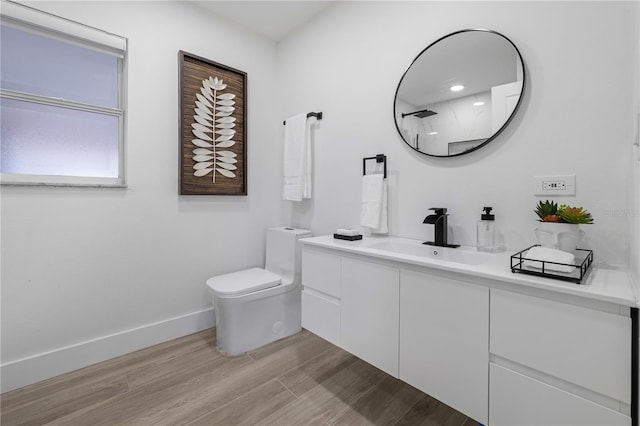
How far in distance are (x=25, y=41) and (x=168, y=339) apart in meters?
2.08

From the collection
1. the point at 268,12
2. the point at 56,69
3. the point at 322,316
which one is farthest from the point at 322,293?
the point at 268,12

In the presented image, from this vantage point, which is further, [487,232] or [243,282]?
[243,282]

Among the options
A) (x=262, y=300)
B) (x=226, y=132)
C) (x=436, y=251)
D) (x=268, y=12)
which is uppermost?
(x=268, y=12)

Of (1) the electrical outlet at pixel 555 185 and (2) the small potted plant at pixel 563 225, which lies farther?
(1) the electrical outlet at pixel 555 185

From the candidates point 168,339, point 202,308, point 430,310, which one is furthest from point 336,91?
point 168,339

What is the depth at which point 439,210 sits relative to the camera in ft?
4.91

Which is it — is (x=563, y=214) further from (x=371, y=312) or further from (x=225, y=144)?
(x=225, y=144)

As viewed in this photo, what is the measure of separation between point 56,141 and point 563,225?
8.77ft

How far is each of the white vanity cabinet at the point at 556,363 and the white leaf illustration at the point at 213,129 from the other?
209cm

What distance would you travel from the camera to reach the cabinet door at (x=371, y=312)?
1.23 meters

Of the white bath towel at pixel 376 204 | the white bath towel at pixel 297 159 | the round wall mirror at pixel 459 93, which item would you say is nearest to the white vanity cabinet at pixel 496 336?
the white bath towel at pixel 376 204

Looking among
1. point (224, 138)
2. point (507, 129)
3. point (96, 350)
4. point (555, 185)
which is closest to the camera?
point (555, 185)

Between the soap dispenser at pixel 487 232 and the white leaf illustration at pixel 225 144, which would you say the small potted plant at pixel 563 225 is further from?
the white leaf illustration at pixel 225 144

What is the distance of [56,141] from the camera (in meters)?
1.74
